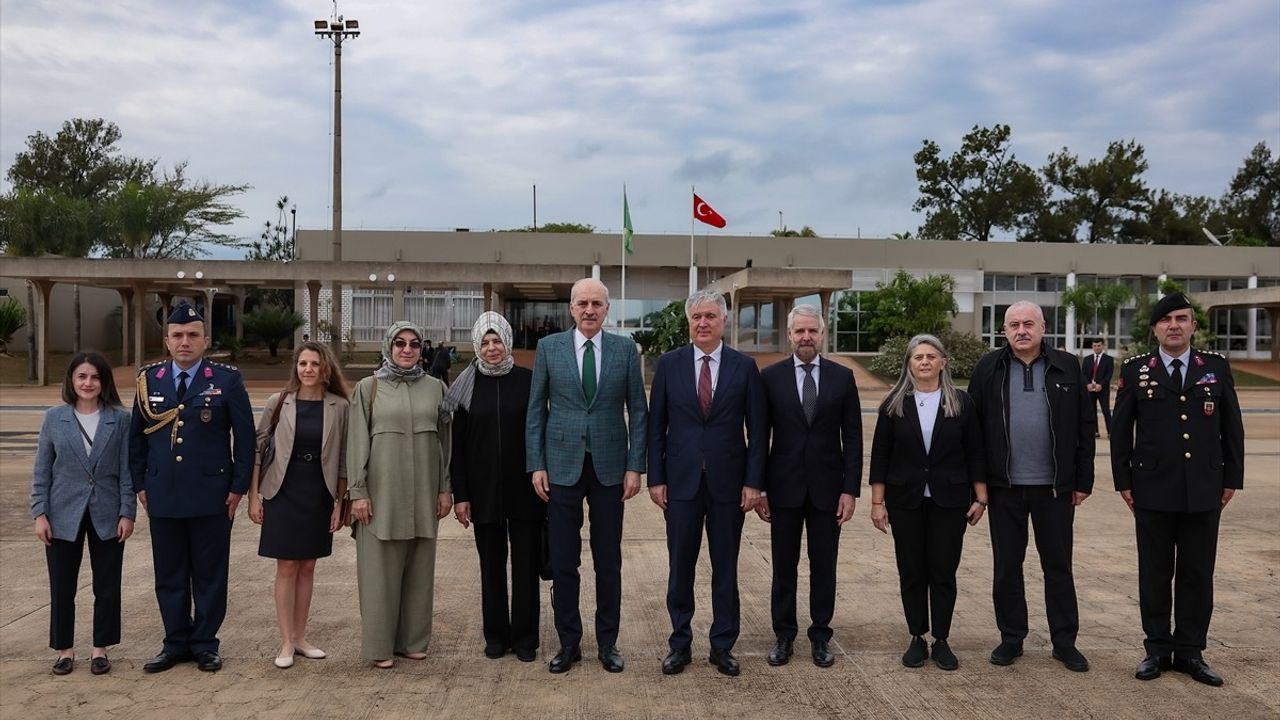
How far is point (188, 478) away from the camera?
185 inches

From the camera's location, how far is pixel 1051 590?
4930mm

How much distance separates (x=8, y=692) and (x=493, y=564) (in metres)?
2.22

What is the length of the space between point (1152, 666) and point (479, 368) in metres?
3.58

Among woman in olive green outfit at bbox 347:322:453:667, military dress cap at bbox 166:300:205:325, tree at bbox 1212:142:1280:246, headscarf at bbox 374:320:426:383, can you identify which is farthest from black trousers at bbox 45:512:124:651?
tree at bbox 1212:142:1280:246

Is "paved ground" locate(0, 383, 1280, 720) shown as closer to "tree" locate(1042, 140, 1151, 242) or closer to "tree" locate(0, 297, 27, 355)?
"tree" locate(0, 297, 27, 355)

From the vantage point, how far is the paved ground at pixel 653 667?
4184 mm

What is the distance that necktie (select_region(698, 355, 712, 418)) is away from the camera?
4828 millimetres

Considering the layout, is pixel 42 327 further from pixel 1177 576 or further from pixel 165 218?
pixel 1177 576

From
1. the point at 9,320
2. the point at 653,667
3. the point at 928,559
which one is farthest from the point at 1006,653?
the point at 9,320

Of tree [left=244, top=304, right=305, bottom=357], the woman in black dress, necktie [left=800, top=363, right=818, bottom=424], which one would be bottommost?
the woman in black dress

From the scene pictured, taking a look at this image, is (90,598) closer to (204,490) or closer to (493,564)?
(204,490)

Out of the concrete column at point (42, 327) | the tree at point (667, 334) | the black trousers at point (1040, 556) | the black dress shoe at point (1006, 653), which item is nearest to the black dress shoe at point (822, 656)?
the black dress shoe at point (1006, 653)

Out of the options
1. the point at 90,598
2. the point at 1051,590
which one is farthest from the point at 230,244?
the point at 1051,590

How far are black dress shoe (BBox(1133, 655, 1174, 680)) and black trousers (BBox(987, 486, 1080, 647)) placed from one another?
32cm
